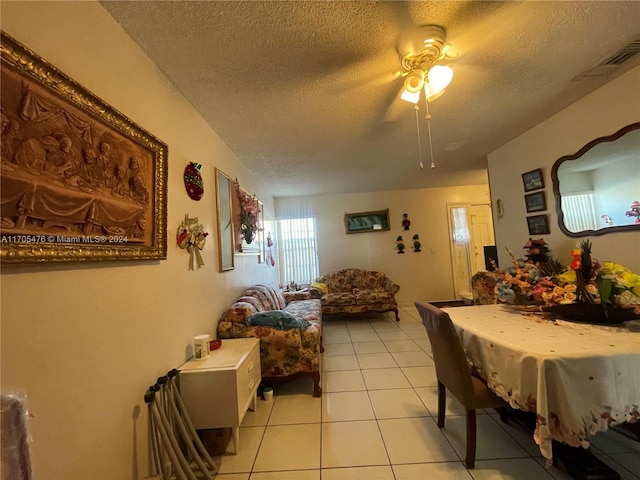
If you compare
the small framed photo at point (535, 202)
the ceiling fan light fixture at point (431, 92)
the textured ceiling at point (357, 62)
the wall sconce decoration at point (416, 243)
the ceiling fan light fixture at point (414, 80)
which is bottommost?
the wall sconce decoration at point (416, 243)

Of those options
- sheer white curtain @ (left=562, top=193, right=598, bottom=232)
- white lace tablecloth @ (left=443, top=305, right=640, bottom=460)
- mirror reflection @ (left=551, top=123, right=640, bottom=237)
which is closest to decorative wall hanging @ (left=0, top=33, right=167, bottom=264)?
white lace tablecloth @ (left=443, top=305, right=640, bottom=460)

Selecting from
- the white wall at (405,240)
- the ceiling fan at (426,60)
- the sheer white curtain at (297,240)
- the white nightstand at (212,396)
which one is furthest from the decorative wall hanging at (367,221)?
the white nightstand at (212,396)

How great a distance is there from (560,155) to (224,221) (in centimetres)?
347

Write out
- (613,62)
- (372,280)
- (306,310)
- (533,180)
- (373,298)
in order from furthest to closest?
(372,280), (373,298), (306,310), (533,180), (613,62)

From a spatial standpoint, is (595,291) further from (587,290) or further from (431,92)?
(431,92)

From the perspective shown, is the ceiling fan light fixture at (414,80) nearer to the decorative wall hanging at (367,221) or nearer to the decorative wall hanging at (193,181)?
the decorative wall hanging at (193,181)

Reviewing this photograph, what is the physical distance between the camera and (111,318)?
3.90 feet

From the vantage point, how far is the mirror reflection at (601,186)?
6.62 ft

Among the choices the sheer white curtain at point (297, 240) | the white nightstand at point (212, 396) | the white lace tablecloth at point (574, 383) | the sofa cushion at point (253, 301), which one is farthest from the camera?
the sheer white curtain at point (297, 240)

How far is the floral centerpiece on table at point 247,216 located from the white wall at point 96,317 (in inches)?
50.5

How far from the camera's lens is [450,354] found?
1549 mm

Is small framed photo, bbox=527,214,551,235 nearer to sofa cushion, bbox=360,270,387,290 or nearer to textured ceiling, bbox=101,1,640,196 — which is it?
textured ceiling, bbox=101,1,640,196

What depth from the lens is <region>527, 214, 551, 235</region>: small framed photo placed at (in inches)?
113

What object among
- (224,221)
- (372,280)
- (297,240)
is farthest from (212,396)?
(297,240)
